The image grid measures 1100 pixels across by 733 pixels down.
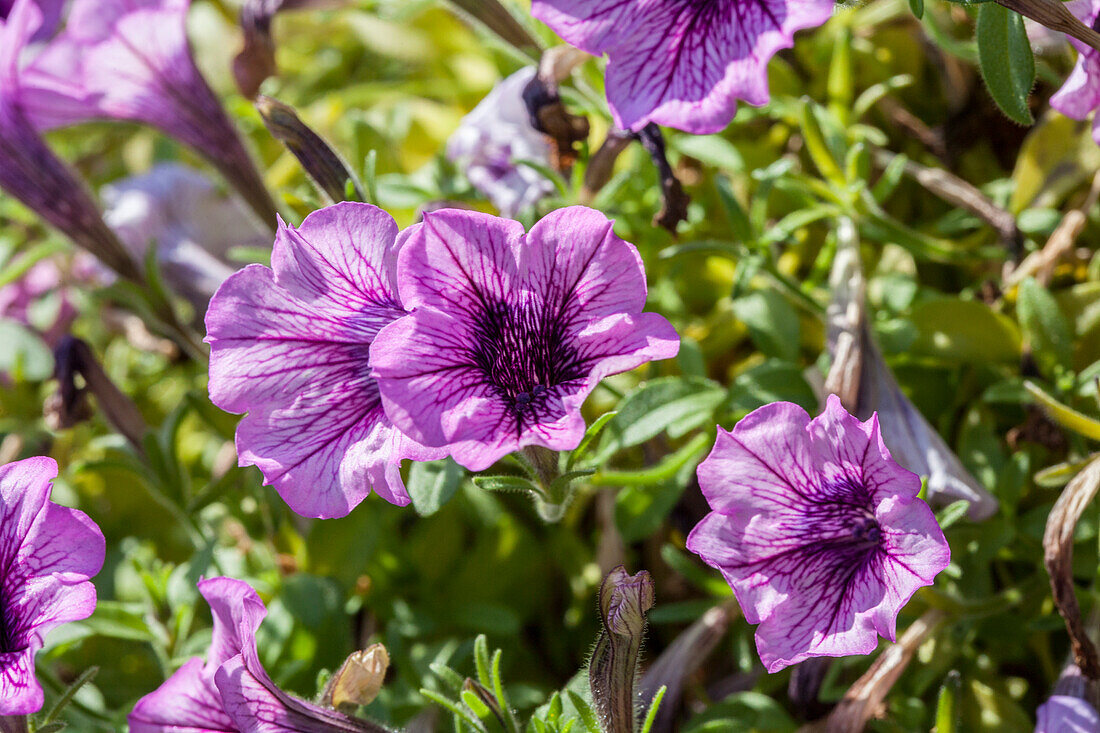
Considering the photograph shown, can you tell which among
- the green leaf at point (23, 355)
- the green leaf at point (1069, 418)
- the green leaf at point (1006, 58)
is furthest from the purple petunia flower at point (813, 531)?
the green leaf at point (23, 355)

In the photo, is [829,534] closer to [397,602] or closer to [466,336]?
[466,336]

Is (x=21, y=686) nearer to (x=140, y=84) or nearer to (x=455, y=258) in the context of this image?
(x=455, y=258)

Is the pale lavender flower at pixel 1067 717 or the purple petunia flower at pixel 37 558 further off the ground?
the purple petunia flower at pixel 37 558

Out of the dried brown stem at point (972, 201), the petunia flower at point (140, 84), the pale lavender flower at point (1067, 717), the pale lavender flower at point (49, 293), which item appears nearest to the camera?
the pale lavender flower at point (1067, 717)

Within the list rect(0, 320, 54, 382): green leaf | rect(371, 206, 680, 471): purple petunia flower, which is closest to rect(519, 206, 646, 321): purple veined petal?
rect(371, 206, 680, 471): purple petunia flower

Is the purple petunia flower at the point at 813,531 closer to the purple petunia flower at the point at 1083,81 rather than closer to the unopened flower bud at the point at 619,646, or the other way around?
the unopened flower bud at the point at 619,646

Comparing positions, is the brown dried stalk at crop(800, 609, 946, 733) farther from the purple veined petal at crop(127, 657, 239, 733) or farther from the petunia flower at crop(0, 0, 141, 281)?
the petunia flower at crop(0, 0, 141, 281)
